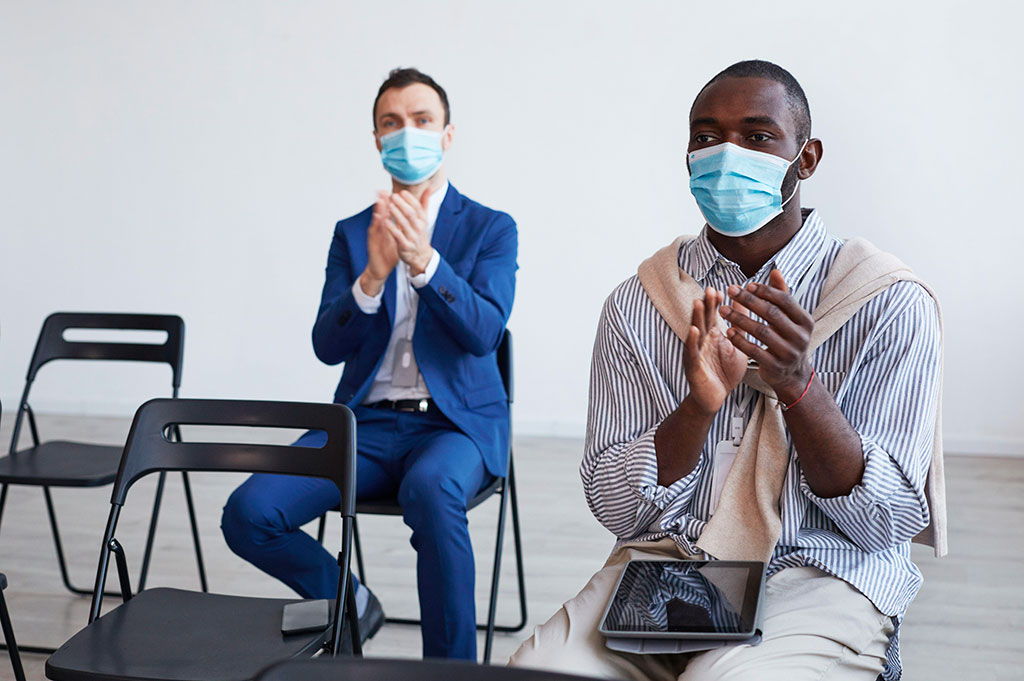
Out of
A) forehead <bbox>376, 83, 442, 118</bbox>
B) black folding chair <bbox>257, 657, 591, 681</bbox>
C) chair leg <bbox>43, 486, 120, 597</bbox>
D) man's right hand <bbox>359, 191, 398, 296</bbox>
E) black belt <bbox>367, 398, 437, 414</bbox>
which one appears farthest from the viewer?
chair leg <bbox>43, 486, 120, 597</bbox>

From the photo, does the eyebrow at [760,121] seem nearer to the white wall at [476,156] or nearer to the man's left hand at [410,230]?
the man's left hand at [410,230]

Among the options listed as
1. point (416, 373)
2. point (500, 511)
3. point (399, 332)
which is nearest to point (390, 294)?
point (399, 332)

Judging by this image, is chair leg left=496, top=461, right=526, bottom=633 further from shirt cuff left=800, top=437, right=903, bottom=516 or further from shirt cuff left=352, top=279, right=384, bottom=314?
shirt cuff left=800, top=437, right=903, bottom=516

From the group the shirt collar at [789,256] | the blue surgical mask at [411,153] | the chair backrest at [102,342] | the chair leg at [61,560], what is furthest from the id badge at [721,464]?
the chair leg at [61,560]

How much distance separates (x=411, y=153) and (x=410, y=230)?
416 millimetres

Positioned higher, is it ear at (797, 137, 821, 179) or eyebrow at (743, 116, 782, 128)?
eyebrow at (743, 116, 782, 128)

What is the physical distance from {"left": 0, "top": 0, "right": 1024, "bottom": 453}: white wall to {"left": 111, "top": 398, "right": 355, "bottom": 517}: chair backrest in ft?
11.7

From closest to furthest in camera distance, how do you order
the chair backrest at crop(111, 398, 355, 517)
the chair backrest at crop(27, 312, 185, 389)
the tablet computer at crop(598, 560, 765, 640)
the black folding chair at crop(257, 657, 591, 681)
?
1. the black folding chair at crop(257, 657, 591, 681)
2. the tablet computer at crop(598, 560, 765, 640)
3. the chair backrest at crop(111, 398, 355, 517)
4. the chair backrest at crop(27, 312, 185, 389)

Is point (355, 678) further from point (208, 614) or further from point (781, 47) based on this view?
point (781, 47)

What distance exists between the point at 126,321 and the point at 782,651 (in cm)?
234

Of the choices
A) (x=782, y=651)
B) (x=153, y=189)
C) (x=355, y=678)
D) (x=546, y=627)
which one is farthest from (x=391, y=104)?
(x=153, y=189)

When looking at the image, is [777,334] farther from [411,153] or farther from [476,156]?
[476,156]

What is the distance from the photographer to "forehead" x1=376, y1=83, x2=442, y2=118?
2.65 metres

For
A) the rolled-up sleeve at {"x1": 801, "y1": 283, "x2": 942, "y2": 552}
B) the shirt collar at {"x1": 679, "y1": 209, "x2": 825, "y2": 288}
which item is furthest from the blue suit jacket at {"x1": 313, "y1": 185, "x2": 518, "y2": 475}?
the rolled-up sleeve at {"x1": 801, "y1": 283, "x2": 942, "y2": 552}
